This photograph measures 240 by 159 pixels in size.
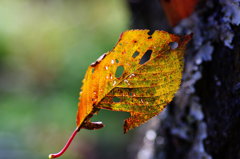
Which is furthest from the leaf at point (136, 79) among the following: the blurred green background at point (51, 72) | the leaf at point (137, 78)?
the blurred green background at point (51, 72)

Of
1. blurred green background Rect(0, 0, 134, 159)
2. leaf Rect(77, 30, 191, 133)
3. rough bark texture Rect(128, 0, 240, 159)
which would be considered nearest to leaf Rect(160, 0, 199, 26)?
rough bark texture Rect(128, 0, 240, 159)

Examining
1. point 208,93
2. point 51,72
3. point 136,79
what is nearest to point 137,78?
point 136,79

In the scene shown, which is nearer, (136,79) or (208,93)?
(136,79)

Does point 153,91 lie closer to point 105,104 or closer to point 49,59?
point 105,104

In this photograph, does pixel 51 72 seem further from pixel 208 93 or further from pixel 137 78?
pixel 137 78

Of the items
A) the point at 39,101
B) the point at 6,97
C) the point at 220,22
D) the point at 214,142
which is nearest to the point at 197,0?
the point at 220,22

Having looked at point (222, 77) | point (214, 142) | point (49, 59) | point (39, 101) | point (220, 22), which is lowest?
point (214, 142)
